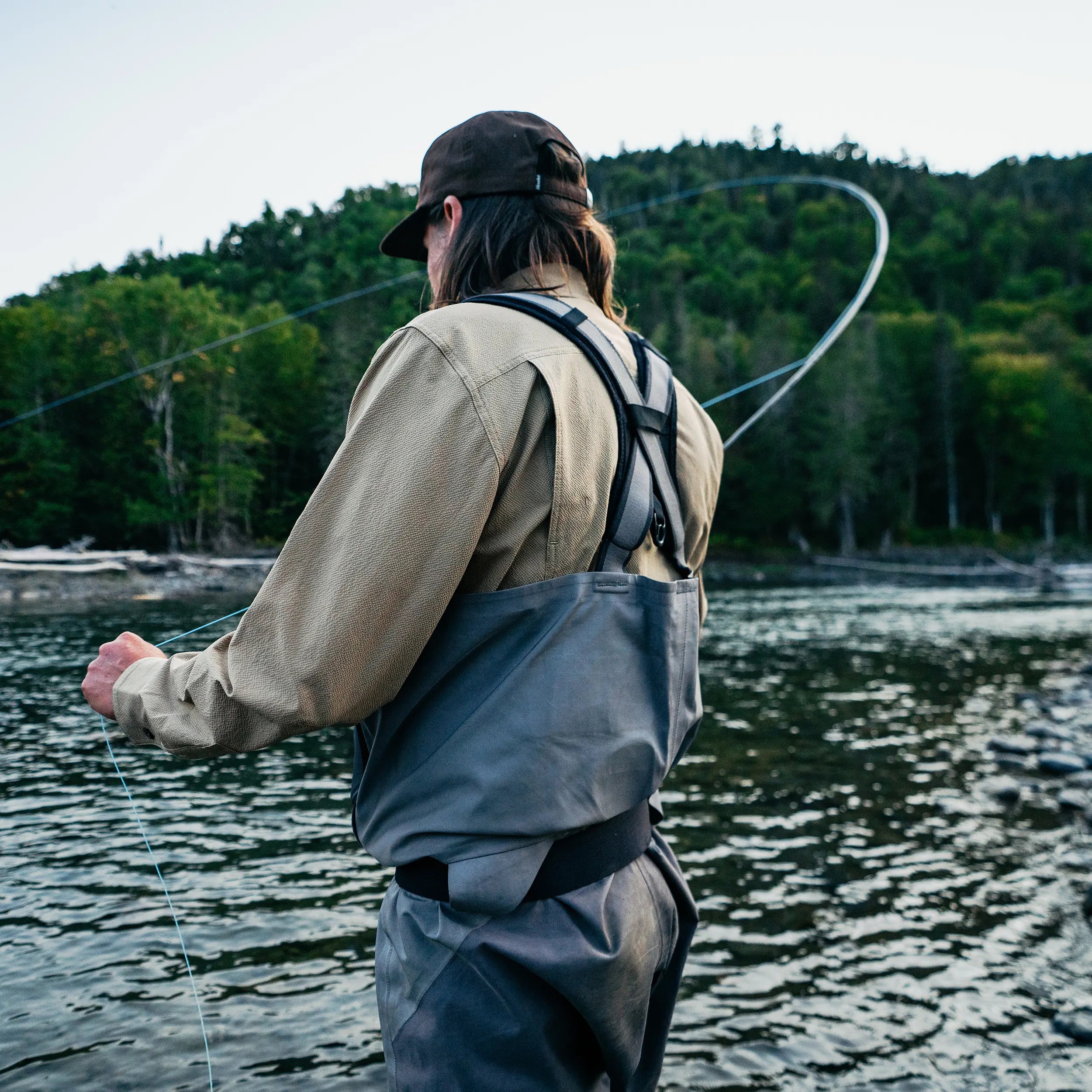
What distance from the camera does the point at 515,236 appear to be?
1.75 meters

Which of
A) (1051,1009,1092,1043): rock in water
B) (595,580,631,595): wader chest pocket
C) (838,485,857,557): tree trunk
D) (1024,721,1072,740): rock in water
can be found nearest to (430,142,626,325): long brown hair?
(595,580,631,595): wader chest pocket

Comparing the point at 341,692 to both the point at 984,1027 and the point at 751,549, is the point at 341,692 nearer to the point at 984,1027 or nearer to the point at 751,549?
the point at 984,1027

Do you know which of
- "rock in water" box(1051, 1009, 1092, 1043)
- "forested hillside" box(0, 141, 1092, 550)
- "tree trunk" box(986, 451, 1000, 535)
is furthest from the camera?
"tree trunk" box(986, 451, 1000, 535)

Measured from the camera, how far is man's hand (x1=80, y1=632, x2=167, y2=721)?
1.65 meters

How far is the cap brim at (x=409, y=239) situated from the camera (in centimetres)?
189

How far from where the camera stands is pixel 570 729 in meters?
1.49

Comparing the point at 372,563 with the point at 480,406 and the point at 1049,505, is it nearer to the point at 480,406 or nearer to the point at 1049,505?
the point at 480,406

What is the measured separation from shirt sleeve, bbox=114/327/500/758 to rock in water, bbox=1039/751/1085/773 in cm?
909

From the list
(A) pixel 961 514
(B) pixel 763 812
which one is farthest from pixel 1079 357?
(B) pixel 763 812

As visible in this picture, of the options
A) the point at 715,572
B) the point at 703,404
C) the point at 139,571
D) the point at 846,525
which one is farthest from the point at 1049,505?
the point at 703,404

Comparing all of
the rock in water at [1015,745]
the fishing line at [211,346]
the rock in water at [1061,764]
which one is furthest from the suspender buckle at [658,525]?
the rock in water at [1015,745]

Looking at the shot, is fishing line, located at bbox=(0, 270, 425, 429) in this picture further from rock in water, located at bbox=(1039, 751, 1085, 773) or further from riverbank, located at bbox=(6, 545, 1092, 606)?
rock in water, located at bbox=(1039, 751, 1085, 773)

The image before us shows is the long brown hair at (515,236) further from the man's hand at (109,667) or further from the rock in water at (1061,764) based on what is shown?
the rock in water at (1061,764)

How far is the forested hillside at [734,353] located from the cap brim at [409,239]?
1.61ft
